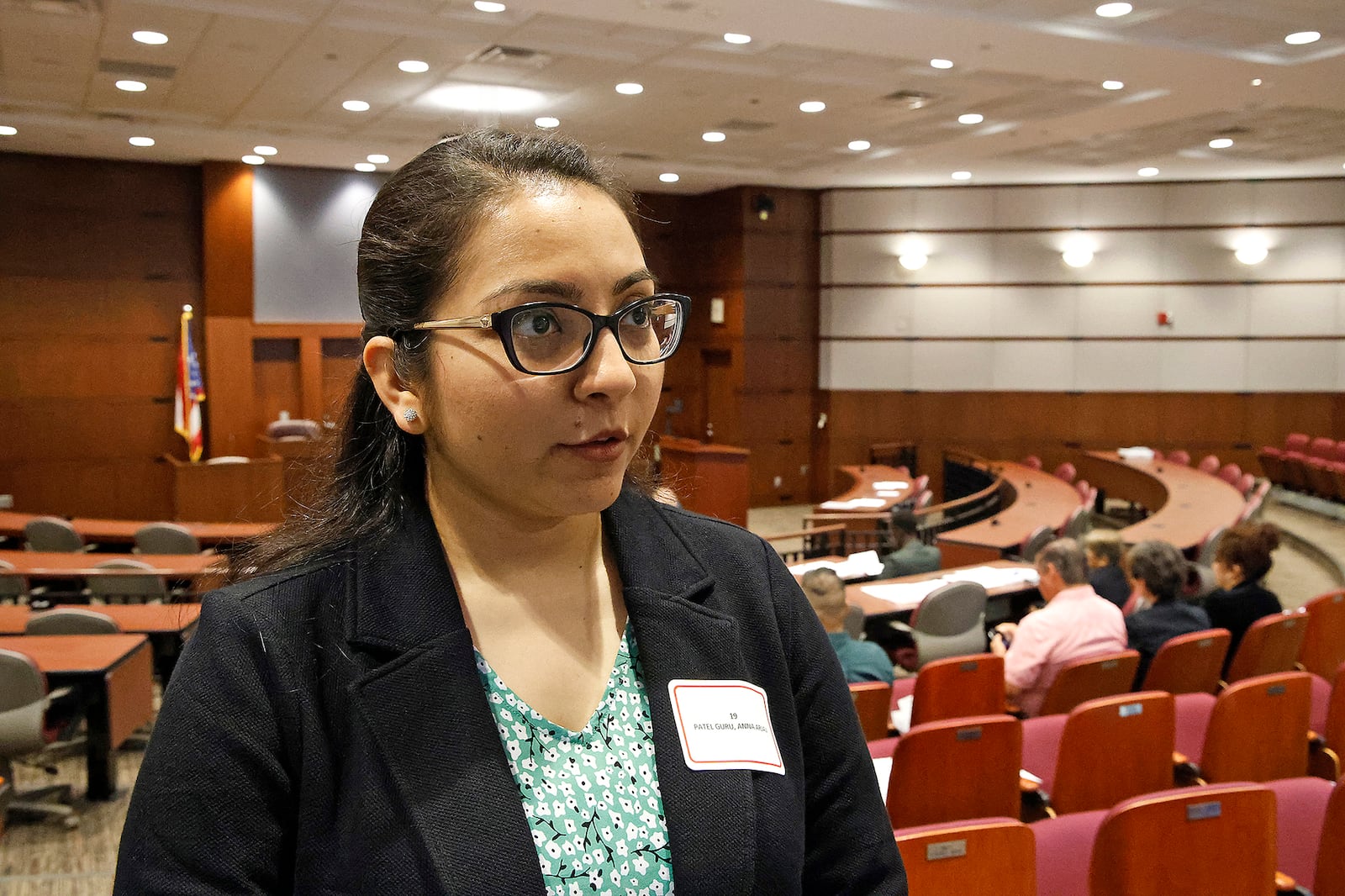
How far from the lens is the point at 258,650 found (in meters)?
1.03

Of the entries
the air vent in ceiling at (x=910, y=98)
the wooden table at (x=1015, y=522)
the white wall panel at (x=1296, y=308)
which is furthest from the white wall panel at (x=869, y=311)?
the air vent in ceiling at (x=910, y=98)

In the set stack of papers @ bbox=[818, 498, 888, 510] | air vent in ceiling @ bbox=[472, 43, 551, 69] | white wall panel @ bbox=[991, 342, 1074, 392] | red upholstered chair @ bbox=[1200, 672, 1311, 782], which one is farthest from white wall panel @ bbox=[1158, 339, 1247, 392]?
red upholstered chair @ bbox=[1200, 672, 1311, 782]

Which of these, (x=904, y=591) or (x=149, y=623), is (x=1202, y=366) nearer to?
(x=904, y=591)

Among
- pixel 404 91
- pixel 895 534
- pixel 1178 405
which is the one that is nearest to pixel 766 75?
pixel 404 91

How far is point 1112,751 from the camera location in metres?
3.56

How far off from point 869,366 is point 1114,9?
845 cm

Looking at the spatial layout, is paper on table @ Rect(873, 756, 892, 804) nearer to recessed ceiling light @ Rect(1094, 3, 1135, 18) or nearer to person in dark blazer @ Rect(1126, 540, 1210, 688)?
person in dark blazer @ Rect(1126, 540, 1210, 688)

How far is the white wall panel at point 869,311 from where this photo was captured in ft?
50.1

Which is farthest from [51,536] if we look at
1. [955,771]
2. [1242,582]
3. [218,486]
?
[1242,582]

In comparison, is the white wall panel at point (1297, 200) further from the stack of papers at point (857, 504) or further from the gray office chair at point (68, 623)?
the gray office chair at point (68, 623)

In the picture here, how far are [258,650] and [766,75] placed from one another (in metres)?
8.45

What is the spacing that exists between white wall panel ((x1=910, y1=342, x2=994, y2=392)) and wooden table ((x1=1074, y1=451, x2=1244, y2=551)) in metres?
1.77

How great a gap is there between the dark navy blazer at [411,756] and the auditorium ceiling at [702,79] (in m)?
3.88

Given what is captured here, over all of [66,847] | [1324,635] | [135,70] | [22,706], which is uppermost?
[135,70]
